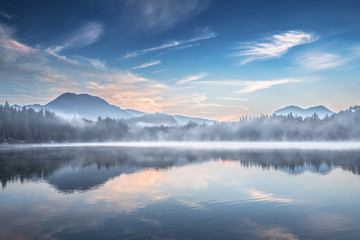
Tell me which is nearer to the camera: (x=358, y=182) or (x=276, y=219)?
(x=276, y=219)

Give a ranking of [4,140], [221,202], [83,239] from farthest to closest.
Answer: [4,140] → [221,202] → [83,239]

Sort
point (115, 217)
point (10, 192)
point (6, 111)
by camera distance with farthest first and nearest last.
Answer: point (6, 111) → point (10, 192) → point (115, 217)

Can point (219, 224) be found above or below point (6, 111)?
below

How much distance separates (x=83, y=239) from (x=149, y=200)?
32.3 ft

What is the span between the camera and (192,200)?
24.3 metres

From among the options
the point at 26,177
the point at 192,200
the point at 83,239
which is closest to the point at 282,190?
the point at 192,200

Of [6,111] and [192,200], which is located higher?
[6,111]

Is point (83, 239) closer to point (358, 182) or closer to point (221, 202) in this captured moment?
point (221, 202)

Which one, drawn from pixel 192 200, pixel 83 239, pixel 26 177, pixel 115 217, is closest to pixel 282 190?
pixel 192 200

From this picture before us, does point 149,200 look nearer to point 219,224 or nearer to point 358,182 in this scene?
point 219,224

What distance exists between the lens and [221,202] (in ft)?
76.7

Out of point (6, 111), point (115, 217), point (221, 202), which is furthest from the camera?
point (6, 111)

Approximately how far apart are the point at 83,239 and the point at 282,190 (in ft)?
71.5

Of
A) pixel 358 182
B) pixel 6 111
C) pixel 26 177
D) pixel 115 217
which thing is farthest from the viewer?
pixel 6 111
